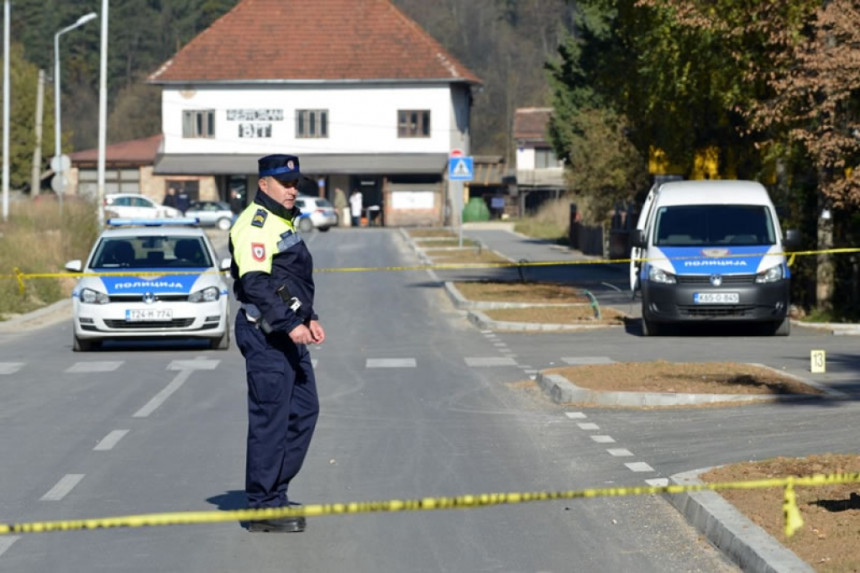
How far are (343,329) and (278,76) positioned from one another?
64.4 metres

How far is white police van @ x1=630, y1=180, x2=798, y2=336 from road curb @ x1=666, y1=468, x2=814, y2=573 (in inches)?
496

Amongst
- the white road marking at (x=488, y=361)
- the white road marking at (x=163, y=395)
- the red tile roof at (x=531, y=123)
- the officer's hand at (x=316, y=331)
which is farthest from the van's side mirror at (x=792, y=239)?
the red tile roof at (x=531, y=123)

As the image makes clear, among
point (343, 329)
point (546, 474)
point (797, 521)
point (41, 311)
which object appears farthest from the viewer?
point (41, 311)

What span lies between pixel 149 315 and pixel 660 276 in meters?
6.76

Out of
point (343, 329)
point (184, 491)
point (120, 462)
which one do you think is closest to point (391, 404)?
point (120, 462)

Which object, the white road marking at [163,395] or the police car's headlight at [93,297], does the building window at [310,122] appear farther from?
the white road marking at [163,395]

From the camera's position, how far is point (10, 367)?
1945 centimetres

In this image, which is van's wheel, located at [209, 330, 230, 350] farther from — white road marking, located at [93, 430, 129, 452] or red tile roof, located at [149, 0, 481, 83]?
red tile roof, located at [149, 0, 481, 83]

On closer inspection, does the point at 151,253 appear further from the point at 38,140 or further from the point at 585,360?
the point at 38,140

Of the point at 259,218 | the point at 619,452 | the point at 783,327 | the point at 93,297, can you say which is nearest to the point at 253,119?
the point at 783,327

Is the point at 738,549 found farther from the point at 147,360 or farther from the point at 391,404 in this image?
the point at 147,360

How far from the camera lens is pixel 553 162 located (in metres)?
111

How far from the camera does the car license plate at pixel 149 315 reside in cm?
2081

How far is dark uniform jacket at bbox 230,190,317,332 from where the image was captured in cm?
877
